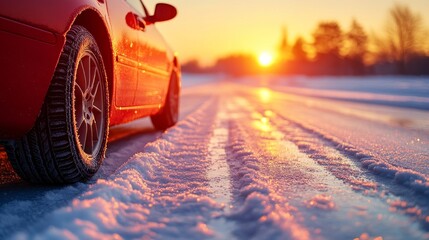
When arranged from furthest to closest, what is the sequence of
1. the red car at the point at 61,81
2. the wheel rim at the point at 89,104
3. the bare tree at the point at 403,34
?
the bare tree at the point at 403,34 → the wheel rim at the point at 89,104 → the red car at the point at 61,81

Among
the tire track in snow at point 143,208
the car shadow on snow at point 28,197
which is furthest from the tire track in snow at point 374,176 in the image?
the car shadow on snow at point 28,197

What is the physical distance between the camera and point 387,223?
1662 mm

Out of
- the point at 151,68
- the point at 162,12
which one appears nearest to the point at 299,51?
the point at 162,12

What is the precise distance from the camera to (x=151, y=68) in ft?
13.3

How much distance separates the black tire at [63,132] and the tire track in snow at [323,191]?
0.92 metres

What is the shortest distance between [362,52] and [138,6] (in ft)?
238

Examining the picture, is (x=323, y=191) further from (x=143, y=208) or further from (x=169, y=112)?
(x=169, y=112)

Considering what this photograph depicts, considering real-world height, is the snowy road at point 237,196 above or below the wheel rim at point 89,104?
below

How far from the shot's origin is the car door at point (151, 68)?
369 cm

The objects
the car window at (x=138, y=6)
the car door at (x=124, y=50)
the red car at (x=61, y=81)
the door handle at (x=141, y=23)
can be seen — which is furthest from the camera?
the car window at (x=138, y=6)

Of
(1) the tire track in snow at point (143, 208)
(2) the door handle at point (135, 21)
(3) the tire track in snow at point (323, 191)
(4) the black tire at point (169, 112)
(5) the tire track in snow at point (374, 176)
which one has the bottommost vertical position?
(5) the tire track in snow at point (374, 176)

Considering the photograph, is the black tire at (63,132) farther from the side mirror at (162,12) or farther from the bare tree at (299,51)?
the bare tree at (299,51)

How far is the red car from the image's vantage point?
1.82 m

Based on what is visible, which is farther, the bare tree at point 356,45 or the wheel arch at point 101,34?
the bare tree at point 356,45
